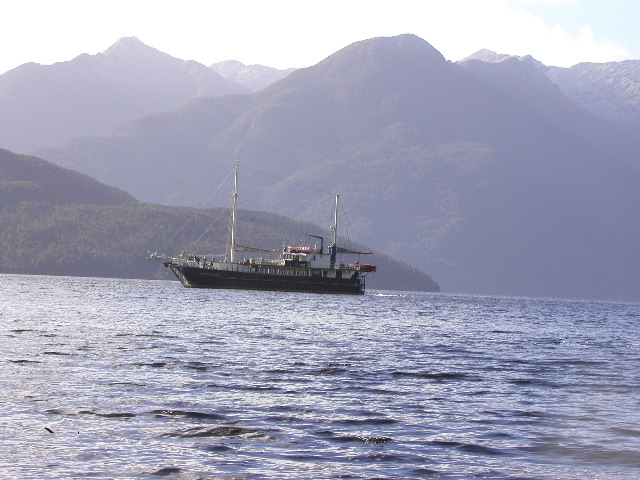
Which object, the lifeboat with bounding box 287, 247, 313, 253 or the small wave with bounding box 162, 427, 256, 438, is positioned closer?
the small wave with bounding box 162, 427, 256, 438

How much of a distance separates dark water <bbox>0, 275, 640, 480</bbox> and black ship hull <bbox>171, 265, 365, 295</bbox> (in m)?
110

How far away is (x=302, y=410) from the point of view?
26438 millimetres

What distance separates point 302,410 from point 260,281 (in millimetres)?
135412

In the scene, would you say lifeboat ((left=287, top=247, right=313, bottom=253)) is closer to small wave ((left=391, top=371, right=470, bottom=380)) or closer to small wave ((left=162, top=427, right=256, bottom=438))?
small wave ((left=391, top=371, right=470, bottom=380))

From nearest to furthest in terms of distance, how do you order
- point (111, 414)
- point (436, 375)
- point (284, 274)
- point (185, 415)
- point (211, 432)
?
point (211, 432) → point (111, 414) → point (185, 415) → point (436, 375) → point (284, 274)

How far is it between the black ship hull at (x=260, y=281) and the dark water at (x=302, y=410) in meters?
110

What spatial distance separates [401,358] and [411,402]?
14.9 m

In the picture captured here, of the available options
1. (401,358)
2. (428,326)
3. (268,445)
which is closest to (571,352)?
(401,358)

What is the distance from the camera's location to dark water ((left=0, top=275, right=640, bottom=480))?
1988 centimetres

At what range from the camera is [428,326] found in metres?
76.6

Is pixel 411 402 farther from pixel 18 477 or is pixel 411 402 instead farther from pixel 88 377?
pixel 18 477

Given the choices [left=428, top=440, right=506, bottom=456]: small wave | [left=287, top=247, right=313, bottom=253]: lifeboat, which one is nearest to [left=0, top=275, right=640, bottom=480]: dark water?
[left=428, top=440, right=506, bottom=456]: small wave

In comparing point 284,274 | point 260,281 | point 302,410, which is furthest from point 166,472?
point 260,281

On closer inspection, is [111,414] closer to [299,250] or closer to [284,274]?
[284,274]
